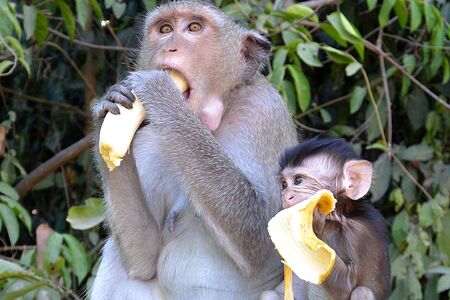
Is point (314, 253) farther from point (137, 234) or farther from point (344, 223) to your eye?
point (137, 234)

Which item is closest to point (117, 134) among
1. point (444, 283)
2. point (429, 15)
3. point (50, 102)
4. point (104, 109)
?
point (104, 109)

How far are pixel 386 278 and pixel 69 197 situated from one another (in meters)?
4.20

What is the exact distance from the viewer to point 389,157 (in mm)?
7426

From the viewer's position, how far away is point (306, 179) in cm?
523

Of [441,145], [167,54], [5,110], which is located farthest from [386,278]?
[5,110]

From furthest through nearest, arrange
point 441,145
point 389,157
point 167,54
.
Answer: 1. point 441,145
2. point 389,157
3. point 167,54

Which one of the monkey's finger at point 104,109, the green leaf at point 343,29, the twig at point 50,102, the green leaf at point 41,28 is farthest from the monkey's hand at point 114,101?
the twig at point 50,102

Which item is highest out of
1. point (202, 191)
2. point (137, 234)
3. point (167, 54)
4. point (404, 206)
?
point (167, 54)

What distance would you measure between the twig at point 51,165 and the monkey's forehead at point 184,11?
236cm

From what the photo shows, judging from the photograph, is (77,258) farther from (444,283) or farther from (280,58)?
(444,283)

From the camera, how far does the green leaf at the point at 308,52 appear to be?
6.89 m

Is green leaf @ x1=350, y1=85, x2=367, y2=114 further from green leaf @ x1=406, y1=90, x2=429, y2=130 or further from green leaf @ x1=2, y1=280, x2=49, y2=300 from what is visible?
green leaf @ x1=2, y1=280, x2=49, y2=300

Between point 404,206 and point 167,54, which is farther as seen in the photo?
point 404,206

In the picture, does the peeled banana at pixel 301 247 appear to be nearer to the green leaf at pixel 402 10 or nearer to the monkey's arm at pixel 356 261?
the monkey's arm at pixel 356 261
